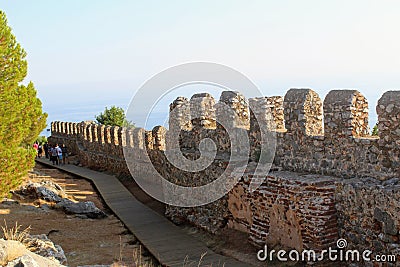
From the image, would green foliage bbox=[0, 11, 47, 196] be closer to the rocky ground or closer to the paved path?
the rocky ground

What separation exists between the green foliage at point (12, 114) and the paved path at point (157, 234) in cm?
298

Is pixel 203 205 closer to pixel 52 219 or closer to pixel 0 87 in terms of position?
pixel 52 219

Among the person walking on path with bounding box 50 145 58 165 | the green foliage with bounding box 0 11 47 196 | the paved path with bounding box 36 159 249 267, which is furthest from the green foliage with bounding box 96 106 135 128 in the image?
the green foliage with bounding box 0 11 47 196

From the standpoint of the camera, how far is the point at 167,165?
13188mm

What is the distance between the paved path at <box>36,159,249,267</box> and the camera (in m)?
9.12

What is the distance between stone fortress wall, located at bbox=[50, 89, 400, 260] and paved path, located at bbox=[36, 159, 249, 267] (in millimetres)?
671

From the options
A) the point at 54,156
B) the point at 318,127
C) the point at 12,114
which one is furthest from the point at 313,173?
the point at 54,156

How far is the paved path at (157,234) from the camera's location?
9.12 m

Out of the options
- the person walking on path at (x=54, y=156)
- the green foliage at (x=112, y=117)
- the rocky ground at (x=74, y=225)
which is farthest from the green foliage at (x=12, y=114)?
the green foliage at (x=112, y=117)

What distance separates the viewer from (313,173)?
812 centimetres

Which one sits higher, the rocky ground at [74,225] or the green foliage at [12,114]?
the green foliage at [12,114]
